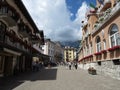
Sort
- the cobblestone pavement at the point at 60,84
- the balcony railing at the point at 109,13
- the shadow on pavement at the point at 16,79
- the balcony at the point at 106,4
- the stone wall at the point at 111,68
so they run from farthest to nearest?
the balcony at the point at 106,4
the balcony railing at the point at 109,13
the stone wall at the point at 111,68
the shadow on pavement at the point at 16,79
the cobblestone pavement at the point at 60,84

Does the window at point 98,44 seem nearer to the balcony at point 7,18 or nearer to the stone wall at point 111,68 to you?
the stone wall at point 111,68

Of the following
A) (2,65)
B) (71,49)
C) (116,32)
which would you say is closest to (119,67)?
(116,32)

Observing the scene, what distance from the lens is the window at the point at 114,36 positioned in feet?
51.4

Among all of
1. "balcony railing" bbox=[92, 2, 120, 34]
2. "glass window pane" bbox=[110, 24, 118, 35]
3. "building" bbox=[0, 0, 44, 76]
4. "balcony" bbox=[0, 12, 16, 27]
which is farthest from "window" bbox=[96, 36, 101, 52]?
→ "balcony" bbox=[0, 12, 16, 27]

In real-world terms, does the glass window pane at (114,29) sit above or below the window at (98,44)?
above

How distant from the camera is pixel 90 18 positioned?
27.6 metres

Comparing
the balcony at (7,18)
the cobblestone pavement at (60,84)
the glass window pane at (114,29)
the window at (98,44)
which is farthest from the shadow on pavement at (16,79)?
the window at (98,44)

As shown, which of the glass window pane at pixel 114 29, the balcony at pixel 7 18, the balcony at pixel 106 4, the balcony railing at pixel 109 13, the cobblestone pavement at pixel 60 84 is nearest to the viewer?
the cobblestone pavement at pixel 60 84

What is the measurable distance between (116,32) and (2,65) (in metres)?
12.4

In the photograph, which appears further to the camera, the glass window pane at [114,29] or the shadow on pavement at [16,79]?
the glass window pane at [114,29]

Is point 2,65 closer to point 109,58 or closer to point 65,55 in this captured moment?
point 109,58

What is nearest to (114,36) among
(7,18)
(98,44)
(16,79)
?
(98,44)

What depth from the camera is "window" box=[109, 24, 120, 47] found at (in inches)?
616

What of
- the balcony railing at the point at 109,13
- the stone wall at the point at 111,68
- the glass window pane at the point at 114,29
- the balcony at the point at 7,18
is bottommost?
the stone wall at the point at 111,68
